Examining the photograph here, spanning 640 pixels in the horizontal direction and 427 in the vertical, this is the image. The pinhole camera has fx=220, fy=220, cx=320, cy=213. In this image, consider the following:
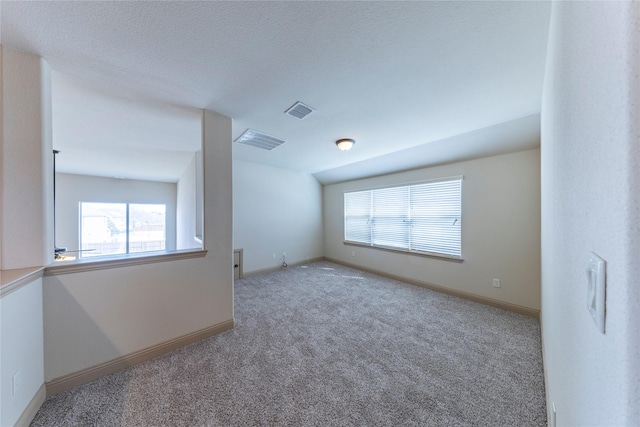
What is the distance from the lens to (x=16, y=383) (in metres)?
1.29

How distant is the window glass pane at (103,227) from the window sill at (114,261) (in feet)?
17.4

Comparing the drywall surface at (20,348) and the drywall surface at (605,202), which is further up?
the drywall surface at (605,202)

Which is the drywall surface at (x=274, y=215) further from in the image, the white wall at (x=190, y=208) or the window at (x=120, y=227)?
the window at (x=120, y=227)

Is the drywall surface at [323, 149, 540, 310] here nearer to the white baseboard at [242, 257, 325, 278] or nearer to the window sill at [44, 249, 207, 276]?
the white baseboard at [242, 257, 325, 278]

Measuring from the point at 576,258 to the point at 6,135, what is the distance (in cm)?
308

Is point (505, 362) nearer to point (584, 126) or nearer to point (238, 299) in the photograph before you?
point (584, 126)

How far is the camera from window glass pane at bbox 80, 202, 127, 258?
5.60 m

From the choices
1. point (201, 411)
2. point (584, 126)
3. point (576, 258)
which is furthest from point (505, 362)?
point (201, 411)

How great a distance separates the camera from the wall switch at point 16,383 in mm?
1260

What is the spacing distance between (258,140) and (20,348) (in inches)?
110

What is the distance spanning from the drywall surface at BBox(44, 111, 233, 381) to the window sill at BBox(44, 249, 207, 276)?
0.04 metres

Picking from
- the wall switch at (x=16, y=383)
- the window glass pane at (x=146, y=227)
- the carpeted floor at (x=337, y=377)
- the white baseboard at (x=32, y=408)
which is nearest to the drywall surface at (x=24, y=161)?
the wall switch at (x=16, y=383)

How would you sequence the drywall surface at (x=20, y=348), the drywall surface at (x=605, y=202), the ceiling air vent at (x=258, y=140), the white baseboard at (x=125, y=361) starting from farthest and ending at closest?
the ceiling air vent at (x=258, y=140) → the white baseboard at (x=125, y=361) → the drywall surface at (x=20, y=348) → the drywall surface at (x=605, y=202)

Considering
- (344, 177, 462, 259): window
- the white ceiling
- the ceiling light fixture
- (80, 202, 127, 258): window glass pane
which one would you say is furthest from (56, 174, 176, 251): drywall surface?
the ceiling light fixture
